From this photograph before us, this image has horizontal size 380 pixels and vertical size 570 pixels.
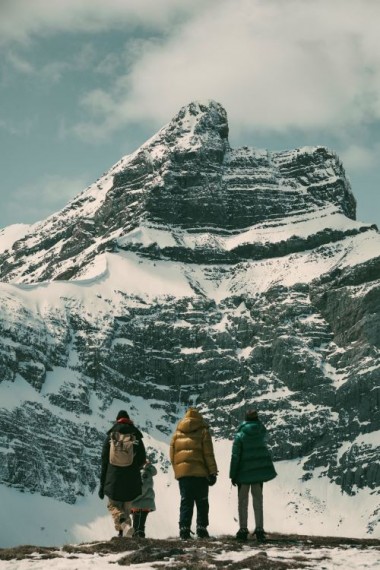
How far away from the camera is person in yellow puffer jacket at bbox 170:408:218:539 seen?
101 ft

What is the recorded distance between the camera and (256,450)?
100ft

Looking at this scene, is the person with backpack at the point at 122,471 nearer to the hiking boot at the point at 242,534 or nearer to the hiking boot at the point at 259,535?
the hiking boot at the point at 242,534

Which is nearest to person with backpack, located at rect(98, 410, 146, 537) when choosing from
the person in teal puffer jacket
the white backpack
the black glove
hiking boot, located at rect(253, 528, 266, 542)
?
the white backpack

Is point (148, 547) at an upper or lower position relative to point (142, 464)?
lower

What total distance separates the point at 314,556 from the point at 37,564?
287 inches

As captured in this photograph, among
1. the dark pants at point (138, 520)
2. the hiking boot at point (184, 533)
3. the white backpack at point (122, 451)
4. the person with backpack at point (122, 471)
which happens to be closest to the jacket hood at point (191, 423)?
the person with backpack at point (122, 471)

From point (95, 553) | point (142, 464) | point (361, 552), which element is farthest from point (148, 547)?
point (361, 552)

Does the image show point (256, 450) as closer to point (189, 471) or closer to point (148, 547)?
point (189, 471)

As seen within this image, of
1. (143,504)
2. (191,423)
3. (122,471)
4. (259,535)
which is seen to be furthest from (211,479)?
(143,504)

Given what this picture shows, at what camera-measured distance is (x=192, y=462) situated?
30.7 meters

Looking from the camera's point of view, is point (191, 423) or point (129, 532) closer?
point (129, 532)

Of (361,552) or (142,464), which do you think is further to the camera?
(142,464)

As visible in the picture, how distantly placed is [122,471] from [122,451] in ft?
1.94

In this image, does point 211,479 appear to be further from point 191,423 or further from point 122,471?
point 122,471
